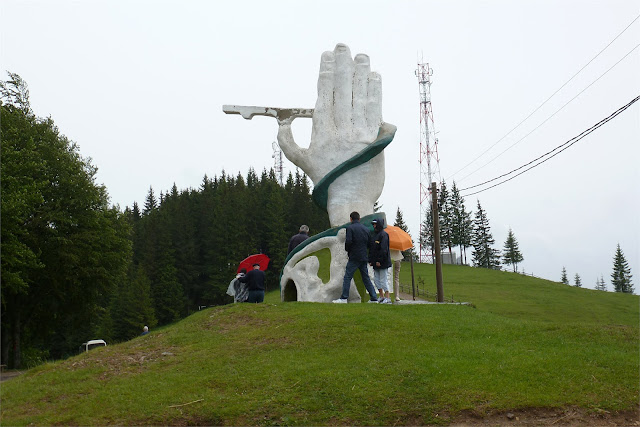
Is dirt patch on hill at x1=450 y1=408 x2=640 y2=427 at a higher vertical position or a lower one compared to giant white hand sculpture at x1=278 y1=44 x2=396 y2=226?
lower

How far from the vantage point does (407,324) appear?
10.6 m

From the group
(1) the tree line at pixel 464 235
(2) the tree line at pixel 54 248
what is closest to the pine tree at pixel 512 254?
(1) the tree line at pixel 464 235

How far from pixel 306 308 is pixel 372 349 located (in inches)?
126

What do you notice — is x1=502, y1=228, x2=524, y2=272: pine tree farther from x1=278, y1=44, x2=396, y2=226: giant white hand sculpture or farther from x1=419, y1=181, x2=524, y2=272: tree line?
x1=278, y1=44, x2=396, y2=226: giant white hand sculpture

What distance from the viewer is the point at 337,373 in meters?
8.24

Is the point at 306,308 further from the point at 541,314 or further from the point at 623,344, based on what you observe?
the point at 541,314

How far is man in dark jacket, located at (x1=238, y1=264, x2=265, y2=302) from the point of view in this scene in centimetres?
1399

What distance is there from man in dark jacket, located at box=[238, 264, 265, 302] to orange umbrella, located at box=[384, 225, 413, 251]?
3535 millimetres

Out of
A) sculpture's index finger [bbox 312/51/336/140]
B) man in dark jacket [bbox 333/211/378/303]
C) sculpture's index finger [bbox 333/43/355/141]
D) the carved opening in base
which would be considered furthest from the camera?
sculpture's index finger [bbox 312/51/336/140]

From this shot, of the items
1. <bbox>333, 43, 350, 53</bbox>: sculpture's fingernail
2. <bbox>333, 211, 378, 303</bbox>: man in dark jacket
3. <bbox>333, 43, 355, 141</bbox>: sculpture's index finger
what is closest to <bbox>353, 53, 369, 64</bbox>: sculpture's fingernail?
<bbox>333, 43, 355, 141</bbox>: sculpture's index finger

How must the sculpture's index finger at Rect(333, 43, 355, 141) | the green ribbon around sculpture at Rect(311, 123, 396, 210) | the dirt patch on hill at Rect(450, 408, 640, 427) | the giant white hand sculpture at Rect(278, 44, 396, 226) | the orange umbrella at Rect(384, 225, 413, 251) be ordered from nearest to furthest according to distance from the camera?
the dirt patch on hill at Rect(450, 408, 640, 427) < the orange umbrella at Rect(384, 225, 413, 251) < the green ribbon around sculpture at Rect(311, 123, 396, 210) < the giant white hand sculpture at Rect(278, 44, 396, 226) < the sculpture's index finger at Rect(333, 43, 355, 141)

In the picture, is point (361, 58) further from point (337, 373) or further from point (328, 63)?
point (337, 373)

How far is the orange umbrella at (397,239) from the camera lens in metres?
15.2

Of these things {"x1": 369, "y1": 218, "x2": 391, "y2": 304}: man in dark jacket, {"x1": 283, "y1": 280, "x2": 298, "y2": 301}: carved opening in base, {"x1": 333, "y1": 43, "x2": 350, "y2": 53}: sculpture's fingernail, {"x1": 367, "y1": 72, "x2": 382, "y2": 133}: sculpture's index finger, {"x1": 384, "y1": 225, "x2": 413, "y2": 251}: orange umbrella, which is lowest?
{"x1": 283, "y1": 280, "x2": 298, "y2": 301}: carved opening in base
